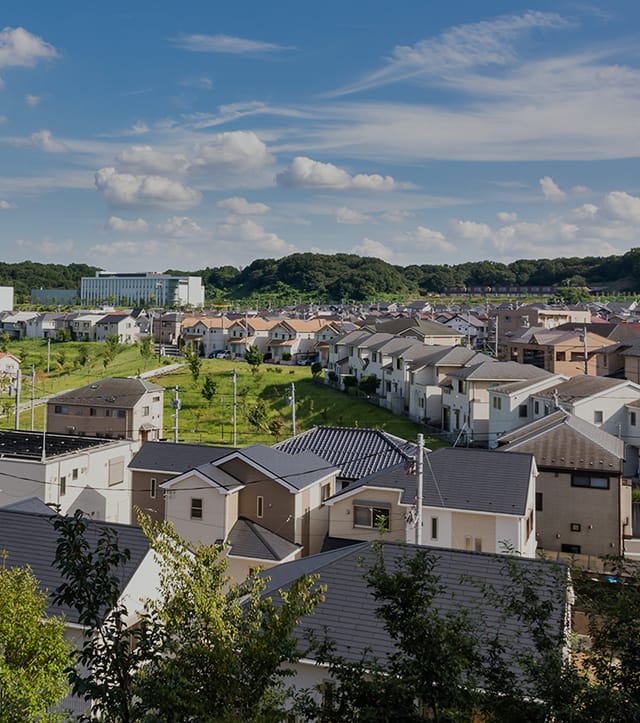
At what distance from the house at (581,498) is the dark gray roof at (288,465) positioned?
17.4 ft

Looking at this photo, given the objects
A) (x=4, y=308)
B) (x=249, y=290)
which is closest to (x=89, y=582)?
(x=4, y=308)

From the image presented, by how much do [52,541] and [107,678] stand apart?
617 cm

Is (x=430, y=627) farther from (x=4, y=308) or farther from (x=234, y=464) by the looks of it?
(x=4, y=308)

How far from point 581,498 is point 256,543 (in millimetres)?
9247

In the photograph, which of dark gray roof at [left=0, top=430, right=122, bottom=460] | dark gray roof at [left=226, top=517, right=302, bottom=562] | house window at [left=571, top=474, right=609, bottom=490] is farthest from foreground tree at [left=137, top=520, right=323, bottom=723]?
dark gray roof at [left=0, top=430, right=122, bottom=460]

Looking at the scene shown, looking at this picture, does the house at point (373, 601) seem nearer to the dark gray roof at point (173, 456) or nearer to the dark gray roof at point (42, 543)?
the dark gray roof at point (42, 543)

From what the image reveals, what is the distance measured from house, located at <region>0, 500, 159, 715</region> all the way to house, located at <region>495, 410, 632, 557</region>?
37.0ft

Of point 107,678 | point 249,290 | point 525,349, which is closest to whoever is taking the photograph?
point 107,678

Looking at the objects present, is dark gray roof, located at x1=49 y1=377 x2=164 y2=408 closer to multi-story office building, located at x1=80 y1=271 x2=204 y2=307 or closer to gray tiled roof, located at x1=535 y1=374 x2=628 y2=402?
gray tiled roof, located at x1=535 y1=374 x2=628 y2=402

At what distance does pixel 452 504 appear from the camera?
15.0 m

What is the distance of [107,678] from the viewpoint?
15.3ft

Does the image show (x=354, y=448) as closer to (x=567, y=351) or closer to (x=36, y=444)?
(x=36, y=444)

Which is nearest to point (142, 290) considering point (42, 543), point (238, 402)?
point (238, 402)

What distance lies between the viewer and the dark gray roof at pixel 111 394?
103 feet
